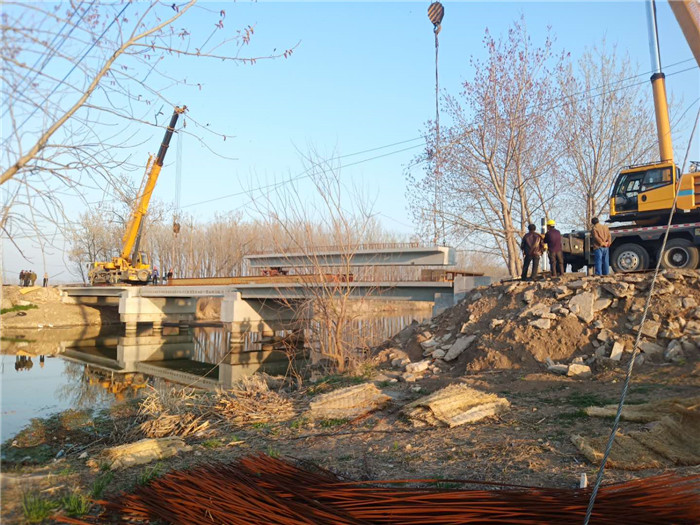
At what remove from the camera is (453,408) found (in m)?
6.84

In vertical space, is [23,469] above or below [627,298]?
below

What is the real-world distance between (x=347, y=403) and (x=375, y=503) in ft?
13.7

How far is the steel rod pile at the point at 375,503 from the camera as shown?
10.9 ft

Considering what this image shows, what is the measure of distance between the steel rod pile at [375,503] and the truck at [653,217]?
10.6 metres

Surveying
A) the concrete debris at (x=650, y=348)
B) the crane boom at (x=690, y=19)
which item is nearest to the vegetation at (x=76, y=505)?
the concrete debris at (x=650, y=348)

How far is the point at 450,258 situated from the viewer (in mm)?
18094

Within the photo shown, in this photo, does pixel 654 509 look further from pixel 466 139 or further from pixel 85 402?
pixel 466 139

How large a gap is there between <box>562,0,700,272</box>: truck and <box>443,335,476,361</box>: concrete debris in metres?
4.67

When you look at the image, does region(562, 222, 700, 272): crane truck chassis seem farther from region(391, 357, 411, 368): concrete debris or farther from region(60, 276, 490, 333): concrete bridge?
region(391, 357, 411, 368): concrete debris

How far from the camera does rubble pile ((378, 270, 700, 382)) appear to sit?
9.77m

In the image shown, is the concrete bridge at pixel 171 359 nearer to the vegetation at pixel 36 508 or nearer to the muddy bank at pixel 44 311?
the muddy bank at pixel 44 311

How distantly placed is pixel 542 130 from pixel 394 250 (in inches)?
365

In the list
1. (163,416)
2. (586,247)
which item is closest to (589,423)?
(163,416)

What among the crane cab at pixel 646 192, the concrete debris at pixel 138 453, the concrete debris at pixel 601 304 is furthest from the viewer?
the crane cab at pixel 646 192
